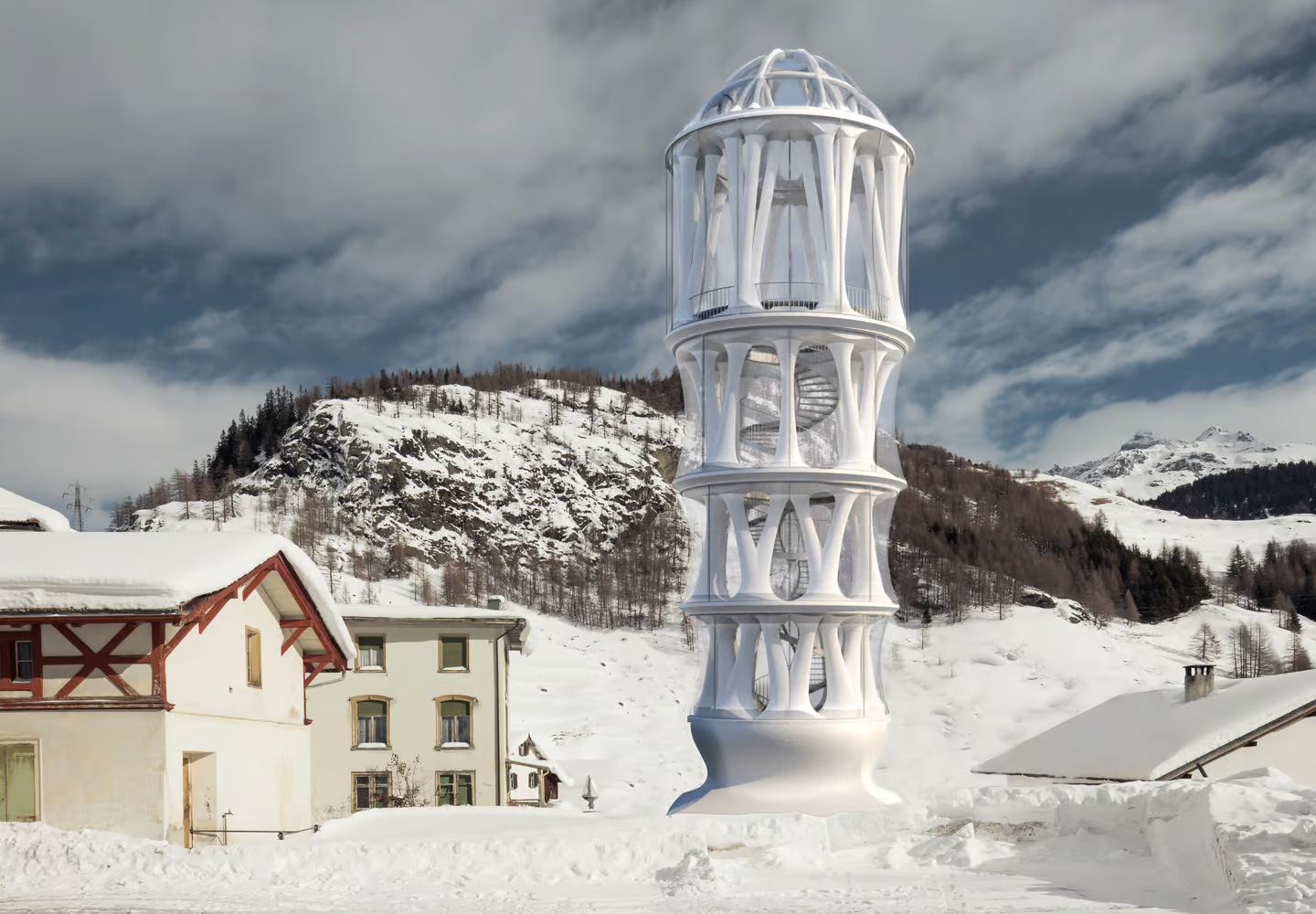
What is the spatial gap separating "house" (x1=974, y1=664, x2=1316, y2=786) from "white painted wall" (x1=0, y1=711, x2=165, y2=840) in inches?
752

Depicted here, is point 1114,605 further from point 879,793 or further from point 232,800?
point 232,800

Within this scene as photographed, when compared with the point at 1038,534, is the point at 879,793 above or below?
below

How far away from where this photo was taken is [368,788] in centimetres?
4675

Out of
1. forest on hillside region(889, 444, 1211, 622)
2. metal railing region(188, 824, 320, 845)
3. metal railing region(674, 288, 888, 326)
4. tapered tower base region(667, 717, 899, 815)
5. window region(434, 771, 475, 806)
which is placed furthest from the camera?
forest on hillside region(889, 444, 1211, 622)

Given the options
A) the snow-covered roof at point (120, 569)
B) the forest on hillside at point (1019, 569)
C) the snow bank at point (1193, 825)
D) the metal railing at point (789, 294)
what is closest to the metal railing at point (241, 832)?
the snow-covered roof at point (120, 569)

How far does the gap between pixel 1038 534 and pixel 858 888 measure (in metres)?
187

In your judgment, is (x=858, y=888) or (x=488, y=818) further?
(x=488, y=818)

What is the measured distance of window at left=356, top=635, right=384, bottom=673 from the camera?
46688 mm

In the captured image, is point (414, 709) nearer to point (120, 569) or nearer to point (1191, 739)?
point (120, 569)

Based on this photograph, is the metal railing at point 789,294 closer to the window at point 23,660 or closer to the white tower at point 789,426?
the white tower at point 789,426

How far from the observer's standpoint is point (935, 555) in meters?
168

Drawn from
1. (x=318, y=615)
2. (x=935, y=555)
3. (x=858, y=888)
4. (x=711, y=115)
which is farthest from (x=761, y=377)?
(x=935, y=555)

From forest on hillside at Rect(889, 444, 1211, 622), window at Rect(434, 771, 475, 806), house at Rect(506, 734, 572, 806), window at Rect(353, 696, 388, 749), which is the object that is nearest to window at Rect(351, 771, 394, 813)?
window at Rect(353, 696, 388, 749)

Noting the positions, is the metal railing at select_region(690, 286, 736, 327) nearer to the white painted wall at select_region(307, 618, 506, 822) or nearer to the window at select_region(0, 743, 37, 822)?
the white painted wall at select_region(307, 618, 506, 822)
